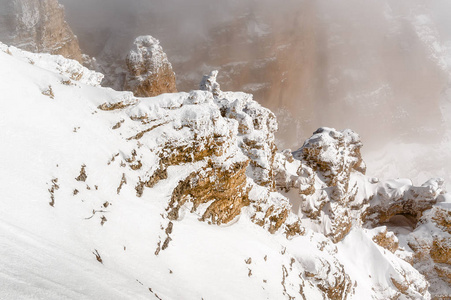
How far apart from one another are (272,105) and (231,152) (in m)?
66.9

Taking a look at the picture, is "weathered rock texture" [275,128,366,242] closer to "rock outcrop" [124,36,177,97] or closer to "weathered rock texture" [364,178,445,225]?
"weathered rock texture" [364,178,445,225]

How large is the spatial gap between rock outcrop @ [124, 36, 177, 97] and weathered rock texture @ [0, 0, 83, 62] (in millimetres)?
14646

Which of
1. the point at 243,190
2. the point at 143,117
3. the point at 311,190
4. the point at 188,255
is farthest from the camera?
the point at 311,190

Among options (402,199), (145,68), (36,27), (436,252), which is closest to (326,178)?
(402,199)

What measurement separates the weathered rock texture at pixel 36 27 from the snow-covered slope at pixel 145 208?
22278 millimetres

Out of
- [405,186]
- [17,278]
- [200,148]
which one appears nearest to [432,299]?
[405,186]

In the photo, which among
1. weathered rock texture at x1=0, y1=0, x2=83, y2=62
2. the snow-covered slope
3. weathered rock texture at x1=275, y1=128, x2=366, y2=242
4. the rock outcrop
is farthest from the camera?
the rock outcrop

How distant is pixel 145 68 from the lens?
47.1 m

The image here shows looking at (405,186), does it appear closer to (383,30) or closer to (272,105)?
(272,105)

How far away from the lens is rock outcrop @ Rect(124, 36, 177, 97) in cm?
4603

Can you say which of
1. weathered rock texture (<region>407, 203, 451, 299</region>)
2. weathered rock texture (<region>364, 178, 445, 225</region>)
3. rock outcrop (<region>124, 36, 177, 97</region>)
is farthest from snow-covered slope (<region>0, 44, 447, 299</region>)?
weathered rock texture (<region>364, 178, 445, 225</region>)

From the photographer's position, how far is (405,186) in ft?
151

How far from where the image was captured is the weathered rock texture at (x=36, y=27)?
43.5m

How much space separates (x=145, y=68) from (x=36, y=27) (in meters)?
20.8
